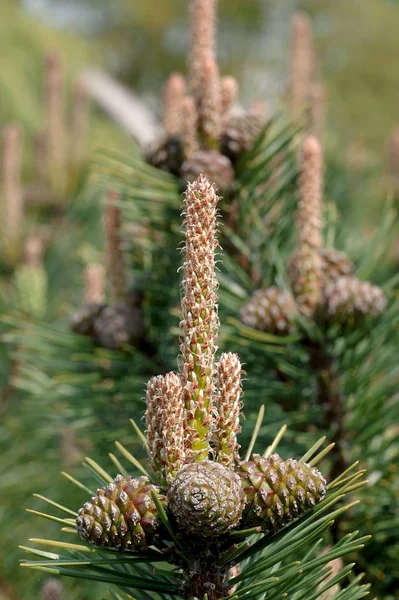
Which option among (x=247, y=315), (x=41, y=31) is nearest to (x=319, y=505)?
(x=247, y=315)

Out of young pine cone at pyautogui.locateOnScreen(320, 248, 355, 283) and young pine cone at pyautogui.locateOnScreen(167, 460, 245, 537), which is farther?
young pine cone at pyautogui.locateOnScreen(320, 248, 355, 283)

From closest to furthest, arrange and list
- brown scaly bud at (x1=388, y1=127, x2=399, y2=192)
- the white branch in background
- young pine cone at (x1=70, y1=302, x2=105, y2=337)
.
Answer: young pine cone at (x1=70, y1=302, x2=105, y2=337) < brown scaly bud at (x1=388, y1=127, x2=399, y2=192) < the white branch in background

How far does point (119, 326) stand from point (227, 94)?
0.19 m

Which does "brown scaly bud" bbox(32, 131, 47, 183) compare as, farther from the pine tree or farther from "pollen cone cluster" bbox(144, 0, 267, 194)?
the pine tree

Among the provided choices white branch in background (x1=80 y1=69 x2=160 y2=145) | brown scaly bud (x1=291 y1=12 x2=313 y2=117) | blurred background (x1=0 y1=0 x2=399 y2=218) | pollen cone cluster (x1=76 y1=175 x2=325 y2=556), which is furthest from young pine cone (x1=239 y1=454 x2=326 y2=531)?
blurred background (x1=0 y1=0 x2=399 y2=218)

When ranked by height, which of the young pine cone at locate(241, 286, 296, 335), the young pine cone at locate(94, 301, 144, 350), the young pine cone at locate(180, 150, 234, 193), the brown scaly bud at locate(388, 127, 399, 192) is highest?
the brown scaly bud at locate(388, 127, 399, 192)

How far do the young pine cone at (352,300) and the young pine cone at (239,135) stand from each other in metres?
0.13

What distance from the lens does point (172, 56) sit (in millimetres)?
4629

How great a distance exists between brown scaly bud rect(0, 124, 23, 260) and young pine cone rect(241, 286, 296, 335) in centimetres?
63

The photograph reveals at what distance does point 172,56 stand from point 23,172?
3.18 m

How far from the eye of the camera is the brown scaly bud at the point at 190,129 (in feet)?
1.82

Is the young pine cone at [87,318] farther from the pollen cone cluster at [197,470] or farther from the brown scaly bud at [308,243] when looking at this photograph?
the pollen cone cluster at [197,470]

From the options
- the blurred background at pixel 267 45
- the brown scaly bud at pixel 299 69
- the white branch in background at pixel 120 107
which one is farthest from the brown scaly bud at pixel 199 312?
the blurred background at pixel 267 45

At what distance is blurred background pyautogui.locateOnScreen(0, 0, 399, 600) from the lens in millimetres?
1373
